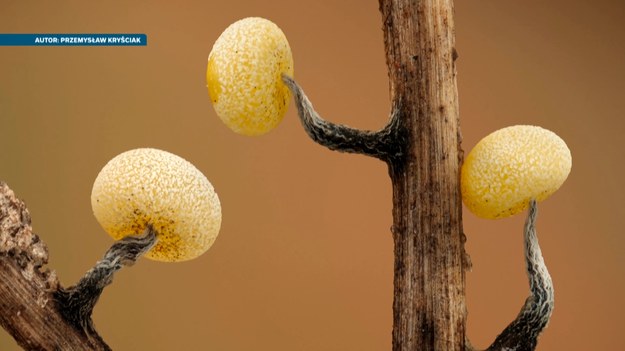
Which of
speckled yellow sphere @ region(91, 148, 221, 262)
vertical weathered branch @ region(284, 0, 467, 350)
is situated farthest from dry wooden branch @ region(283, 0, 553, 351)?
speckled yellow sphere @ region(91, 148, 221, 262)

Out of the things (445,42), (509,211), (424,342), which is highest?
(445,42)

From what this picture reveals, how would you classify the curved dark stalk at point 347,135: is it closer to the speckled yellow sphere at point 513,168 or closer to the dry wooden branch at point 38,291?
the speckled yellow sphere at point 513,168

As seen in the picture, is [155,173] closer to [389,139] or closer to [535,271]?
[389,139]

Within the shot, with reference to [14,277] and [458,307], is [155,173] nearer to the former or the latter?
[14,277]

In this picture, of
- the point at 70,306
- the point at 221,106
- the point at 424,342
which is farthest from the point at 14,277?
the point at 424,342

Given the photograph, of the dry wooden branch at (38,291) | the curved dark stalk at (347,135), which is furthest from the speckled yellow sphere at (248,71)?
the dry wooden branch at (38,291)

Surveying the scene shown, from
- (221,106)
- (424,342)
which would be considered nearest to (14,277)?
(221,106)

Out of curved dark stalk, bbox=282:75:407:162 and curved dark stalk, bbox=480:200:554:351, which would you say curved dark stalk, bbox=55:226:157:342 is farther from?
curved dark stalk, bbox=480:200:554:351

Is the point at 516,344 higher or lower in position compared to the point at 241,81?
lower
